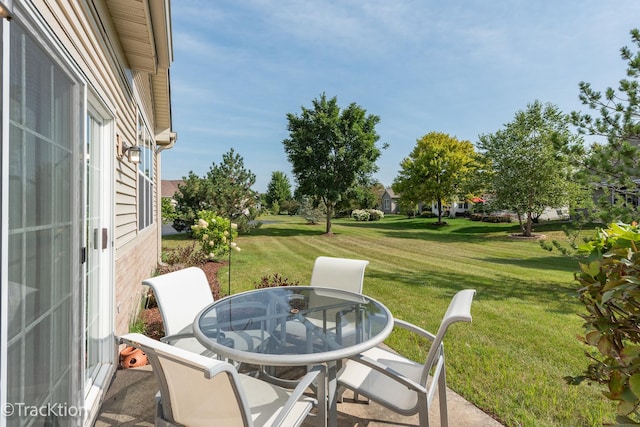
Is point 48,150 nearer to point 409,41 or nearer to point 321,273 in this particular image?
point 321,273

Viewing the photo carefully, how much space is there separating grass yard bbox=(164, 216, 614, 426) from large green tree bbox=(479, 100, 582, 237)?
6326 mm

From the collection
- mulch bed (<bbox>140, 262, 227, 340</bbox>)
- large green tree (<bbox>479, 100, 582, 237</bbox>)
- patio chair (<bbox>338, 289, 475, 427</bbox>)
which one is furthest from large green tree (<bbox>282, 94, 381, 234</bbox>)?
patio chair (<bbox>338, 289, 475, 427</bbox>)

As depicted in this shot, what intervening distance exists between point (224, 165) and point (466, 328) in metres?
15.3

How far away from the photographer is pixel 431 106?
53.2 ft

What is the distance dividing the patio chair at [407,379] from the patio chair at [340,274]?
139 centimetres

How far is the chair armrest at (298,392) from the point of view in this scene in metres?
1.69

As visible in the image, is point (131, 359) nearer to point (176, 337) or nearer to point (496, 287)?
point (176, 337)

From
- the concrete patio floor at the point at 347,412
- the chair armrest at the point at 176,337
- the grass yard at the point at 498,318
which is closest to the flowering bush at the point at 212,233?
the grass yard at the point at 498,318

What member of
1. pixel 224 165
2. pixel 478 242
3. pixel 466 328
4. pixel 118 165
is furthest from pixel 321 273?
pixel 478 242

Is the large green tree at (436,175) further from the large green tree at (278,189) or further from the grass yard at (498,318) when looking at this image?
the large green tree at (278,189)

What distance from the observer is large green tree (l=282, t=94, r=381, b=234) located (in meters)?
19.5

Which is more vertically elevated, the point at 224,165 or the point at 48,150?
the point at 224,165

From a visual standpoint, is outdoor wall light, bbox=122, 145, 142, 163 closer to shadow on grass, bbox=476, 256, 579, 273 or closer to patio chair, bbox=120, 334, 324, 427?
patio chair, bbox=120, 334, 324, 427

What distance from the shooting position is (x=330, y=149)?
64.8 ft
